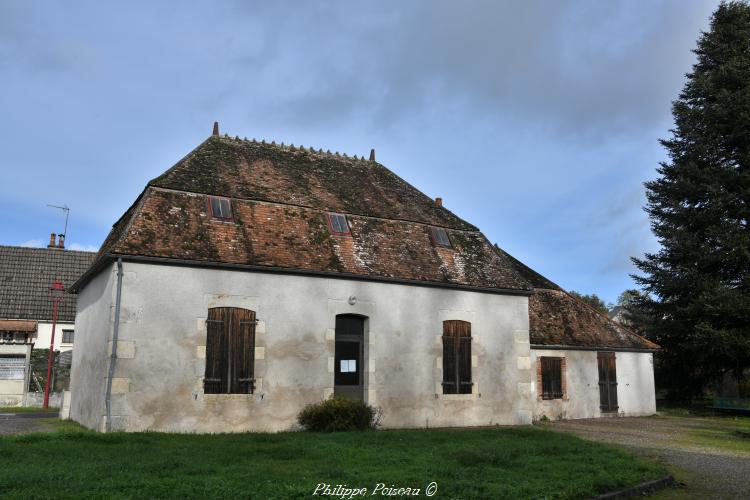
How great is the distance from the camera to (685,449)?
40.4ft

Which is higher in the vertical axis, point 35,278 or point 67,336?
point 35,278

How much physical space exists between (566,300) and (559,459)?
46.7 feet

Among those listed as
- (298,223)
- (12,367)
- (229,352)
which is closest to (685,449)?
(229,352)

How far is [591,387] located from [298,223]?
1213 cm

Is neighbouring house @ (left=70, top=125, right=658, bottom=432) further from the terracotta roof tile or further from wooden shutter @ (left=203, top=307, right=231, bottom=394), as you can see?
the terracotta roof tile

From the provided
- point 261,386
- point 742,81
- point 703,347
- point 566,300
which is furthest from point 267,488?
point 742,81

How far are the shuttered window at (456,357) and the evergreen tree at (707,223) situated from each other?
10.5 metres

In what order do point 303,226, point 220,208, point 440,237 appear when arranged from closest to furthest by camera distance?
point 220,208 < point 303,226 < point 440,237

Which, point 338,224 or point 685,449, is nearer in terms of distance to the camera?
point 685,449

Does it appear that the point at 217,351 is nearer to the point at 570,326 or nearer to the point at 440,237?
the point at 440,237

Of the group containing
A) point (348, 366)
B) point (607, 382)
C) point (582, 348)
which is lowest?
point (607, 382)

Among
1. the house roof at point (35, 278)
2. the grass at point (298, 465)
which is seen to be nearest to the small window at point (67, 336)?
the house roof at point (35, 278)

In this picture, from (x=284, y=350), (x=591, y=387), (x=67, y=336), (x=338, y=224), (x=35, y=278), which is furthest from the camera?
(x=35, y=278)

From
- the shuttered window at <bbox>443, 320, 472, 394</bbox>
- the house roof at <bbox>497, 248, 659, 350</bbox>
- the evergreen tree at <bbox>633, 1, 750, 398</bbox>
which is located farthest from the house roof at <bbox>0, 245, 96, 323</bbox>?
the evergreen tree at <bbox>633, 1, 750, 398</bbox>
